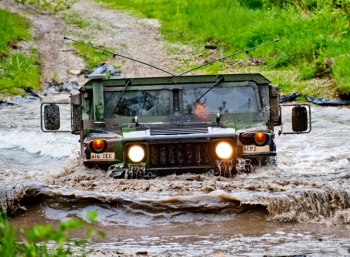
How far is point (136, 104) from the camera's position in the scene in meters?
7.79

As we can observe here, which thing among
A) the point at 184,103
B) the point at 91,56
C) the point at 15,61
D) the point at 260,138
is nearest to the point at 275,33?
the point at 91,56

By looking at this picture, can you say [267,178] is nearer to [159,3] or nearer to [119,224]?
[119,224]

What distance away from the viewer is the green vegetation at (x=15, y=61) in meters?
19.0

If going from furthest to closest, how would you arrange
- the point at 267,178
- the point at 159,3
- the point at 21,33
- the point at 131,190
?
the point at 159,3, the point at 21,33, the point at 267,178, the point at 131,190

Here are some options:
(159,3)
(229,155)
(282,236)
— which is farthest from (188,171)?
(159,3)

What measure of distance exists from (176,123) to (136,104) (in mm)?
514

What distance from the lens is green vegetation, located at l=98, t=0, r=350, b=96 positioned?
17.9 m

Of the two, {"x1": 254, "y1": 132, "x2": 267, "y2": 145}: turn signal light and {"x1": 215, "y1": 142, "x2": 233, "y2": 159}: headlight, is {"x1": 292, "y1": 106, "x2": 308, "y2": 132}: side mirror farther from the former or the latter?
{"x1": 215, "y1": 142, "x2": 233, "y2": 159}: headlight

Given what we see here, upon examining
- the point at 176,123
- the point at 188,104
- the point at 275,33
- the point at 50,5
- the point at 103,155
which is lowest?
the point at 103,155

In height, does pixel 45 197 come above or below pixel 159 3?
below

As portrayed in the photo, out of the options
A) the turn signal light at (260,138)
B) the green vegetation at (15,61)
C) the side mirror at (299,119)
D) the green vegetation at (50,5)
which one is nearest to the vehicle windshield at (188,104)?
the side mirror at (299,119)

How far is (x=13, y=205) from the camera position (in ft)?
22.4

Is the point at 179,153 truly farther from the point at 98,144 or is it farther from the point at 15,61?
the point at 15,61

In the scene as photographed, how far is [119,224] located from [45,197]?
2.99ft
